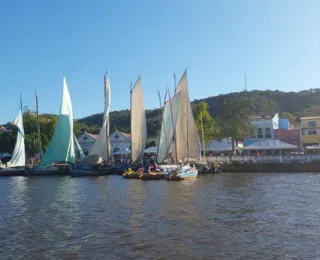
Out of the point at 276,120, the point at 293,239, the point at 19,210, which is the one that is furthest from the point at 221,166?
the point at 293,239

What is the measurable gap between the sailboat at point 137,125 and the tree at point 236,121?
18.3 meters

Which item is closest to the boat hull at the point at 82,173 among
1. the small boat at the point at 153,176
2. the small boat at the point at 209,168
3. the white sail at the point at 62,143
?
the white sail at the point at 62,143

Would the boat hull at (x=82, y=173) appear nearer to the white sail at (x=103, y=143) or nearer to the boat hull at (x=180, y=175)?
the white sail at (x=103, y=143)

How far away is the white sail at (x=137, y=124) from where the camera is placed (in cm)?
6266

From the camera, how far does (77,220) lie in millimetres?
22609

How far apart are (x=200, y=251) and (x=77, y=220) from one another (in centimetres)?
935

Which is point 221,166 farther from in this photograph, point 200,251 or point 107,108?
point 200,251

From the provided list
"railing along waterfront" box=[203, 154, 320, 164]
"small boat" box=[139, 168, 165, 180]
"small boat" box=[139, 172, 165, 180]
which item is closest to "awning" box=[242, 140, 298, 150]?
"railing along waterfront" box=[203, 154, 320, 164]

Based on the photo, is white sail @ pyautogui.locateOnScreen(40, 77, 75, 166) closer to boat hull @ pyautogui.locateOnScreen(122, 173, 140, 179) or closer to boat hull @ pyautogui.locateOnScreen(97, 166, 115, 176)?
boat hull @ pyautogui.locateOnScreen(97, 166, 115, 176)

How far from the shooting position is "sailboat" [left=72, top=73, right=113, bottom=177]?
59944mm

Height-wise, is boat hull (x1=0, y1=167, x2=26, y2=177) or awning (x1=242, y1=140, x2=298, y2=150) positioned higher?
awning (x1=242, y1=140, x2=298, y2=150)

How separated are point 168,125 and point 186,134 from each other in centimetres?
314

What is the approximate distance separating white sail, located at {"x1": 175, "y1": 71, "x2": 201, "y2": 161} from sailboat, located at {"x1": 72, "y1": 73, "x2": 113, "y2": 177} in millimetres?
11853

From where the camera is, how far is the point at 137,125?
6350 centimetres
